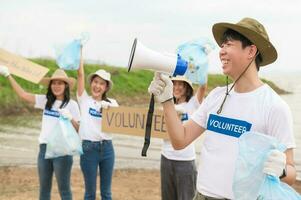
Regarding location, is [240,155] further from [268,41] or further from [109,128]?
[109,128]

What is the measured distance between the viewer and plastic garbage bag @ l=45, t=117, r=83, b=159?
4.57 metres

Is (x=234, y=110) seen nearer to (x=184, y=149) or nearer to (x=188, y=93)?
(x=184, y=149)

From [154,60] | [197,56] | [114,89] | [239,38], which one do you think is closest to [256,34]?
[239,38]

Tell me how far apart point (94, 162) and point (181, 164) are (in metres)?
0.98

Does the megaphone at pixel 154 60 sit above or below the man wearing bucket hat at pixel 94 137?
above

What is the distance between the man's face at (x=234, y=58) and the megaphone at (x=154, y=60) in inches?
8.4

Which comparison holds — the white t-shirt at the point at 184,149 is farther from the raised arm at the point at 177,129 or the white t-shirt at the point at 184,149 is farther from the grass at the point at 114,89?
the grass at the point at 114,89

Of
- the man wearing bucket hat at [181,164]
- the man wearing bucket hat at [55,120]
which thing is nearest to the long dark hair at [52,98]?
the man wearing bucket hat at [55,120]

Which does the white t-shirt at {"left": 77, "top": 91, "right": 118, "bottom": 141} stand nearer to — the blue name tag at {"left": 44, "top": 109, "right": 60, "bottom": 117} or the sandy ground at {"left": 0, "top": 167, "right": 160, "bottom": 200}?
the blue name tag at {"left": 44, "top": 109, "right": 60, "bottom": 117}

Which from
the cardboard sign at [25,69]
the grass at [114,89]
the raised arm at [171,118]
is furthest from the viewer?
the grass at [114,89]

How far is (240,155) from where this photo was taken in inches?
87.9

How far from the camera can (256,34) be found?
7.71 feet

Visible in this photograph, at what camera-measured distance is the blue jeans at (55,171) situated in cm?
468

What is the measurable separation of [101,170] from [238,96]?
280 cm
